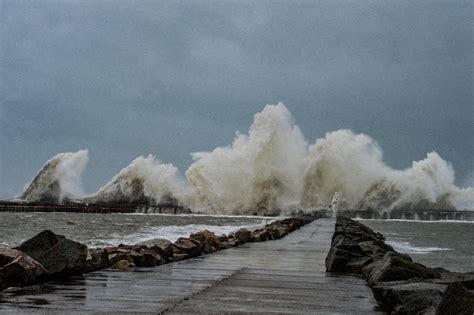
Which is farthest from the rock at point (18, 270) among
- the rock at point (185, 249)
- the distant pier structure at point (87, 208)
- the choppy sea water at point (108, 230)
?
the distant pier structure at point (87, 208)

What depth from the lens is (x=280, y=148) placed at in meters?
82.5

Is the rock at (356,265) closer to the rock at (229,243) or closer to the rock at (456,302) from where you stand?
the rock at (456,302)

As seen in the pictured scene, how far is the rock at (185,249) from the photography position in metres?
8.35

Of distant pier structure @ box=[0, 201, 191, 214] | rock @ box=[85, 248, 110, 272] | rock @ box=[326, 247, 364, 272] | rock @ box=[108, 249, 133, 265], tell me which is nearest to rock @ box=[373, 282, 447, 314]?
rock @ box=[326, 247, 364, 272]

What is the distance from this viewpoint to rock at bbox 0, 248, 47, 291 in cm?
510

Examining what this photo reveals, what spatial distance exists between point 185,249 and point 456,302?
226 inches

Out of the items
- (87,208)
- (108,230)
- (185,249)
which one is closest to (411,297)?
(185,249)

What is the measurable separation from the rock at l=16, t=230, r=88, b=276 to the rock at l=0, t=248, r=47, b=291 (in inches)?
7.7

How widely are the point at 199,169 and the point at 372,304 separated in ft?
270

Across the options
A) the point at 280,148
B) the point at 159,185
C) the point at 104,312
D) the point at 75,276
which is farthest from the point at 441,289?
the point at 159,185

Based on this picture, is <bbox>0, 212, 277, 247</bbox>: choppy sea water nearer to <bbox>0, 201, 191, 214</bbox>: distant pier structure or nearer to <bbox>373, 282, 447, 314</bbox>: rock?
<bbox>373, 282, 447, 314</bbox>: rock

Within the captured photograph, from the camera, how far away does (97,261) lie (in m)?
6.73

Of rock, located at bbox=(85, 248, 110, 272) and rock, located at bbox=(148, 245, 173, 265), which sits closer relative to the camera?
rock, located at bbox=(85, 248, 110, 272)

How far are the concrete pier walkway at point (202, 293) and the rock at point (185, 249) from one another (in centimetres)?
104
